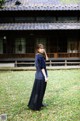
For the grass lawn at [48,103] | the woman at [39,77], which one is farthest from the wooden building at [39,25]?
the woman at [39,77]

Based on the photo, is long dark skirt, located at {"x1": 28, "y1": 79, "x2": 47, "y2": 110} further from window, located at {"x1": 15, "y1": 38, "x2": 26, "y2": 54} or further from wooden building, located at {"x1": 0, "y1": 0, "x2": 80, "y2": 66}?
window, located at {"x1": 15, "y1": 38, "x2": 26, "y2": 54}

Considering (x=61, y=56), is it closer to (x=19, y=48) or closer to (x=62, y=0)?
(x=19, y=48)

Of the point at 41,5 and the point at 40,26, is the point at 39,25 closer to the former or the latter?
the point at 40,26

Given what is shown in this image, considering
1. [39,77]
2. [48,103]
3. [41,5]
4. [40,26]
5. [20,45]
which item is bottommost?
[48,103]

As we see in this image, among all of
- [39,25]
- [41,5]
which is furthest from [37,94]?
[41,5]

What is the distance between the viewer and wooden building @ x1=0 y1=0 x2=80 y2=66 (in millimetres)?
28875

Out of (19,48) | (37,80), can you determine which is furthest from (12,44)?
(37,80)

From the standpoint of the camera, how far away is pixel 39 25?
2845 cm

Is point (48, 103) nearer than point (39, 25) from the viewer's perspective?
Yes

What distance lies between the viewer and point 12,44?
29.7m

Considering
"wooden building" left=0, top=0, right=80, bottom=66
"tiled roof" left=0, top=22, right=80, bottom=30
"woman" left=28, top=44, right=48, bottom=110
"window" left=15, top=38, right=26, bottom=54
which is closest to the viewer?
"woman" left=28, top=44, right=48, bottom=110

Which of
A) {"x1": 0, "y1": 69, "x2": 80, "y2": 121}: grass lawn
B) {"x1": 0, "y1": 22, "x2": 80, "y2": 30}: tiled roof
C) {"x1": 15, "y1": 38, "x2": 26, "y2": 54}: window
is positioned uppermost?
{"x1": 0, "y1": 22, "x2": 80, "y2": 30}: tiled roof

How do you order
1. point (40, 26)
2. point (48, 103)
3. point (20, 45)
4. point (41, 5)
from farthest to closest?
point (41, 5)
point (20, 45)
point (40, 26)
point (48, 103)

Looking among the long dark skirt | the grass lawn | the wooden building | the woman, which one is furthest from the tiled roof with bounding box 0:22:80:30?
the long dark skirt
